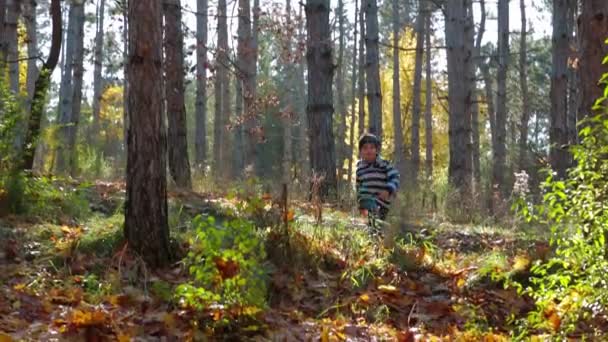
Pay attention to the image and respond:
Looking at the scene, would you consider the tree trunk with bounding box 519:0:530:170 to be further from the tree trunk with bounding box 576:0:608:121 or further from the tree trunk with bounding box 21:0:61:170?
the tree trunk with bounding box 21:0:61:170

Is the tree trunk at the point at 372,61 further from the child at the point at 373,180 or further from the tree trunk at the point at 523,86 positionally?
the tree trunk at the point at 523,86

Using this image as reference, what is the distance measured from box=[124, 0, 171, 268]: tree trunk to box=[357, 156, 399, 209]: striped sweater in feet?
8.98

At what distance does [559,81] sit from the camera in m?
10.0

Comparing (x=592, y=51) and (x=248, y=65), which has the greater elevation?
(x=248, y=65)

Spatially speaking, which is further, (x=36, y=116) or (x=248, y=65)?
(x=248, y=65)

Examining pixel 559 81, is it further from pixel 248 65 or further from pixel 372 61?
pixel 248 65

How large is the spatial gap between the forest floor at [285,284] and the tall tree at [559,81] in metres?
4.37

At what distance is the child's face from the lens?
6.91 meters

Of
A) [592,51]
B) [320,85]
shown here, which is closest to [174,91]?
[320,85]

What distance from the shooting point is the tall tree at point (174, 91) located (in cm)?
938

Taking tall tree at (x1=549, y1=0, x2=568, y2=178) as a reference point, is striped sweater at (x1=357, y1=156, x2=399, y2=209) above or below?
below

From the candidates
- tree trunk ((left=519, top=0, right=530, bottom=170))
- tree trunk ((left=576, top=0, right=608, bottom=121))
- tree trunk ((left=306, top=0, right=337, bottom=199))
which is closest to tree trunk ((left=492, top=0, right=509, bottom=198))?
tree trunk ((left=519, top=0, right=530, bottom=170))

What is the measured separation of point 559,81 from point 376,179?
4.62 metres

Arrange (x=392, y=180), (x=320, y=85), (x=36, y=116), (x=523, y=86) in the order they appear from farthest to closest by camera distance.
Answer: (x=523, y=86) → (x=320, y=85) → (x=392, y=180) → (x=36, y=116)
